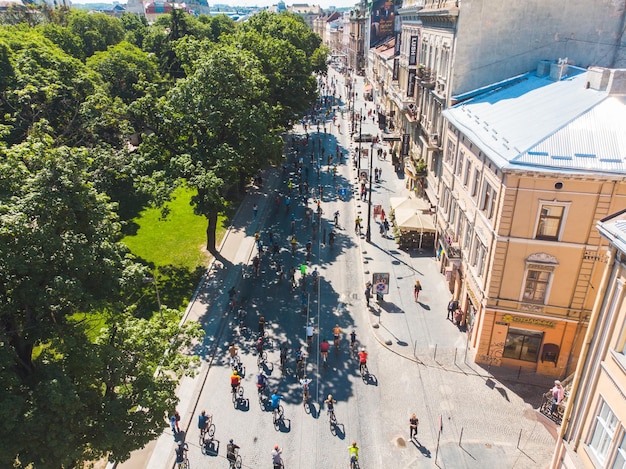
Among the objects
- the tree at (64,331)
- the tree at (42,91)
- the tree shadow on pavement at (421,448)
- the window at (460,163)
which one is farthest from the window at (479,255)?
the tree at (42,91)

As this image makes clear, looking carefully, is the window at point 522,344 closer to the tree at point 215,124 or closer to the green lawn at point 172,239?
the tree at point 215,124

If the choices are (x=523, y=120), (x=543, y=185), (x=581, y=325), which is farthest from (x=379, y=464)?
(x=523, y=120)

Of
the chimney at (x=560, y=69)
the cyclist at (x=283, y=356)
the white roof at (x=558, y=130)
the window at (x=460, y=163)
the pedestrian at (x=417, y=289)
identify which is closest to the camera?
the white roof at (x=558, y=130)

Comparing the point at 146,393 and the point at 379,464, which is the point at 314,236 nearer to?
the point at 379,464

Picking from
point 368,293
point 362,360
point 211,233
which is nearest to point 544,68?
point 368,293

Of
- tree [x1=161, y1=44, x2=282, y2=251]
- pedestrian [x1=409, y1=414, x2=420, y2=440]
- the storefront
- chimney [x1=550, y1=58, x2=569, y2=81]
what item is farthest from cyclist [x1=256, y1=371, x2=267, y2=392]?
chimney [x1=550, y1=58, x2=569, y2=81]

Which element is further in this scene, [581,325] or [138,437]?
[581,325]
